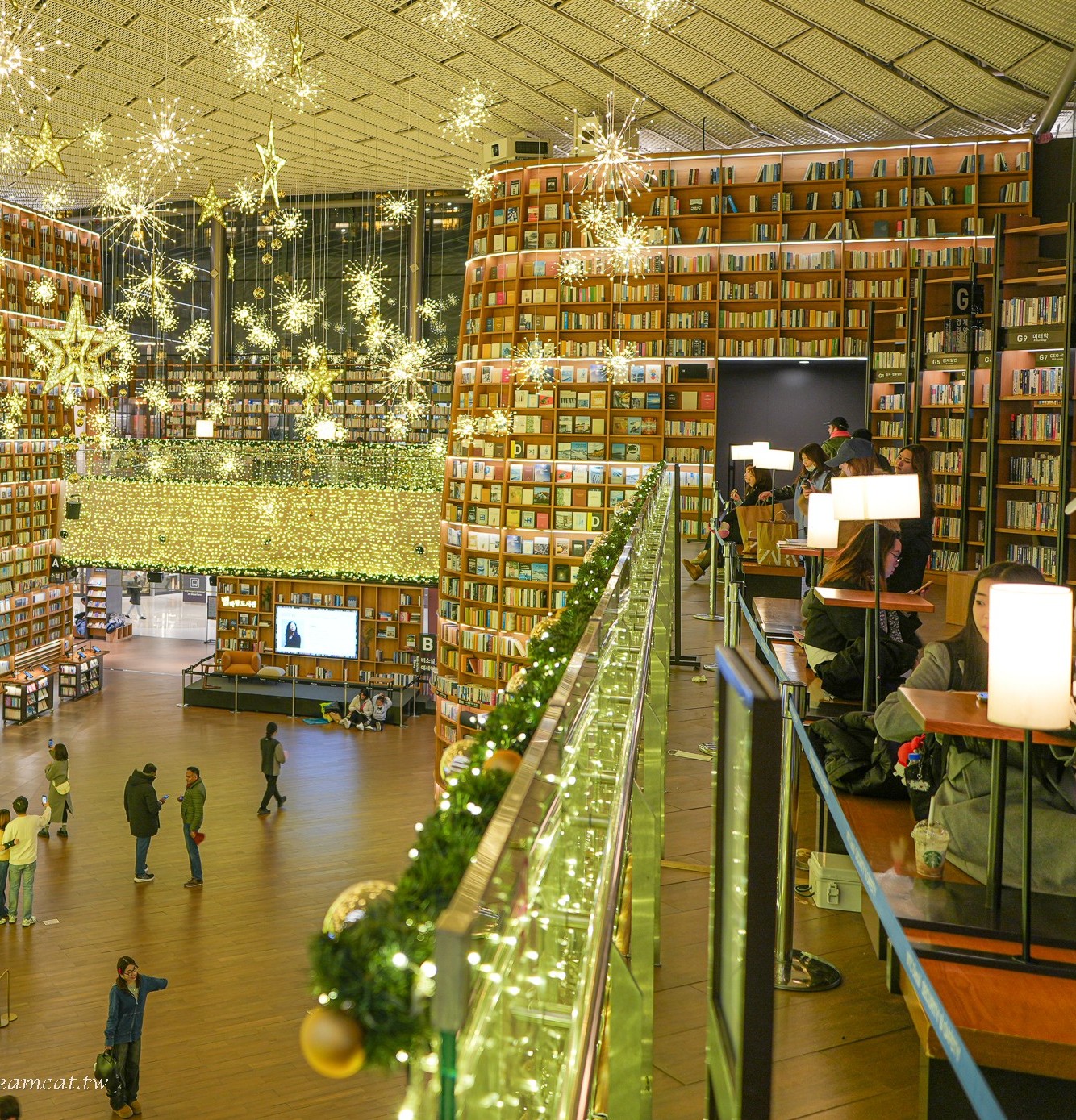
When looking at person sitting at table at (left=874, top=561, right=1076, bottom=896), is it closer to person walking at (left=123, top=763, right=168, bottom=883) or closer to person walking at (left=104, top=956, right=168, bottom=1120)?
person walking at (left=104, top=956, right=168, bottom=1120)

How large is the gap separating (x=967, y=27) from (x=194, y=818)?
32.6 ft

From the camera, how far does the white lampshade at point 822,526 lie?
4.64 meters


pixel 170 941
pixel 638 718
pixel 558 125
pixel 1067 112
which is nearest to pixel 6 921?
pixel 170 941

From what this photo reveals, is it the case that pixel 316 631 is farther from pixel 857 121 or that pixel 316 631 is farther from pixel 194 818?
pixel 857 121

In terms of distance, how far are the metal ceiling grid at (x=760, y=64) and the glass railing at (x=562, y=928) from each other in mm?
9767

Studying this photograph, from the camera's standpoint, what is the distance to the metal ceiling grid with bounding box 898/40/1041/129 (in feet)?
34.0

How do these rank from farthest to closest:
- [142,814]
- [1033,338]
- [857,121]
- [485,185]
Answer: [485,185] < [857,121] < [142,814] < [1033,338]

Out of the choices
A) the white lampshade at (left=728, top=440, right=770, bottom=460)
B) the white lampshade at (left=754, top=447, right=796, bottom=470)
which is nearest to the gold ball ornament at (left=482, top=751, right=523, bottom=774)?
the white lampshade at (left=754, top=447, right=796, bottom=470)

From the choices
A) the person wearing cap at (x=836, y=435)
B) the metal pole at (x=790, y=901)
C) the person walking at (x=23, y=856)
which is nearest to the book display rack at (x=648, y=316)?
the person wearing cap at (x=836, y=435)

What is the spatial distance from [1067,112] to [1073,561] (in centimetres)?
652

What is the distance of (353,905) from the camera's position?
140 centimetres

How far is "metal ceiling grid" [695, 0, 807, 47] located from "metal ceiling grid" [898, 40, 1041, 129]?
1247mm

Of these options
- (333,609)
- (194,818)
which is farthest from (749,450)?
(333,609)

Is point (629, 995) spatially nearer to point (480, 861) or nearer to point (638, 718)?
point (638, 718)
